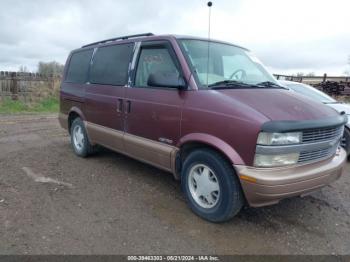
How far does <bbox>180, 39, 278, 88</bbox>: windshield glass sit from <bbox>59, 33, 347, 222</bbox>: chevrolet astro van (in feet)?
0.06

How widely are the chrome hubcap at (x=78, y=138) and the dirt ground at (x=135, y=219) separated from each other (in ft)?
2.29

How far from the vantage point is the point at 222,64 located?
4.00 metres

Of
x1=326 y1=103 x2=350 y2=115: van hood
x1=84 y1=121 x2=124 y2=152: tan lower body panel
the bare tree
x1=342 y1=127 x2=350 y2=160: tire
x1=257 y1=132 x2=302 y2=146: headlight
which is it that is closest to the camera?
x1=257 y1=132 x2=302 y2=146: headlight

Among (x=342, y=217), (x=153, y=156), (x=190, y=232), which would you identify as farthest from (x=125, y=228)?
(x=342, y=217)

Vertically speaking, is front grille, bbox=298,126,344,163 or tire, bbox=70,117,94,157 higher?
front grille, bbox=298,126,344,163

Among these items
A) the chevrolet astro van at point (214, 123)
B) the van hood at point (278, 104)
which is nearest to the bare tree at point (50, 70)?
the chevrolet astro van at point (214, 123)

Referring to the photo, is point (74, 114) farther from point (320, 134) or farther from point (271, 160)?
point (320, 134)

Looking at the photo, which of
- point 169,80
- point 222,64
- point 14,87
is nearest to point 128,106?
point 169,80

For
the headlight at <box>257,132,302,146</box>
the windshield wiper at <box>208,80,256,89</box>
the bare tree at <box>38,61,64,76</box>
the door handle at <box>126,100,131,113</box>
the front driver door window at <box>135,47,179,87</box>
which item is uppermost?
the bare tree at <box>38,61,64,76</box>

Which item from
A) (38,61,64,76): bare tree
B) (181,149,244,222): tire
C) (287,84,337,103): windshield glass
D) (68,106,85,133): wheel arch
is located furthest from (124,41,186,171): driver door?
(38,61,64,76): bare tree

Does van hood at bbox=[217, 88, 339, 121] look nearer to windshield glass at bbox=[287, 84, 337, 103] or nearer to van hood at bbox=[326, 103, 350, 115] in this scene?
van hood at bbox=[326, 103, 350, 115]

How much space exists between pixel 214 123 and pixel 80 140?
3466 millimetres

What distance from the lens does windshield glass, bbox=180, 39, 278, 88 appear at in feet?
12.0

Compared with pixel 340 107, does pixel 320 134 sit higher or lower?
lower
